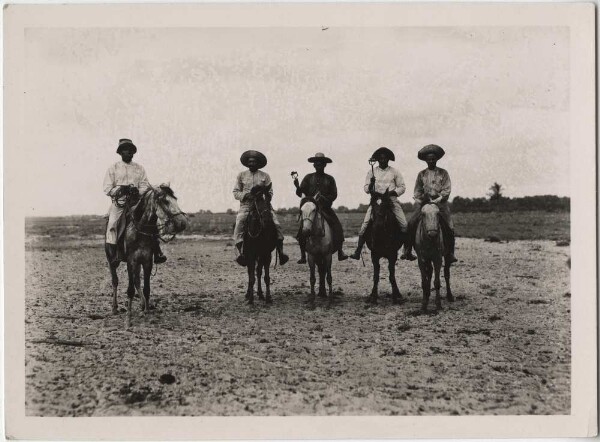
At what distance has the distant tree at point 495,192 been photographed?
9.52 m

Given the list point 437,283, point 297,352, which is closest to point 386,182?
point 437,283

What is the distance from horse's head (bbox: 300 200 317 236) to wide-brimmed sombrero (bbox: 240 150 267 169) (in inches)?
41.9

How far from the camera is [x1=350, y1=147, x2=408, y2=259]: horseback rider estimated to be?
8953 millimetres

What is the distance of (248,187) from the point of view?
9.18 meters

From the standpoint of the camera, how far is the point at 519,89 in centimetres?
845

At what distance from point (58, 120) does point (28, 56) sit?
3.22 feet

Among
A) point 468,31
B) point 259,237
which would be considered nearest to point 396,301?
point 259,237

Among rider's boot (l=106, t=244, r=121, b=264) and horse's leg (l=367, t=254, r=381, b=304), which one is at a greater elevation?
rider's boot (l=106, t=244, r=121, b=264)

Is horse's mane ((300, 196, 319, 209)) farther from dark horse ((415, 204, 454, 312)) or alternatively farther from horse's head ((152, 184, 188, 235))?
horse's head ((152, 184, 188, 235))

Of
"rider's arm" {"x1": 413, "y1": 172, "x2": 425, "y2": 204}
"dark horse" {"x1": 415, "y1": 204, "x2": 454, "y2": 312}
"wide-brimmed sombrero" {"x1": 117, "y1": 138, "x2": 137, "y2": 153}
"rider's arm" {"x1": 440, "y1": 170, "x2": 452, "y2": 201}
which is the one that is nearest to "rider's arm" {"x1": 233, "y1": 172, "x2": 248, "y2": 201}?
"wide-brimmed sombrero" {"x1": 117, "y1": 138, "x2": 137, "y2": 153}

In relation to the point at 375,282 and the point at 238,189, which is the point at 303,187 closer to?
the point at 238,189

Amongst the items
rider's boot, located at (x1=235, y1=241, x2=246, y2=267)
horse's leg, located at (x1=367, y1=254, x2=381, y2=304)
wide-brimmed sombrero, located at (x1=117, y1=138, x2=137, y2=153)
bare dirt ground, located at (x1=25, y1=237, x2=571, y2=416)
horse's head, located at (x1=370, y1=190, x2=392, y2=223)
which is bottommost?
bare dirt ground, located at (x1=25, y1=237, x2=571, y2=416)

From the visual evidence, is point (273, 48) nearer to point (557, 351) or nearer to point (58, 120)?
point (58, 120)

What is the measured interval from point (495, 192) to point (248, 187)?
15.0 ft
